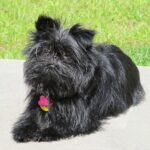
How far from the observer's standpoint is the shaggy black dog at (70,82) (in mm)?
4844

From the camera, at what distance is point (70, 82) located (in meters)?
4.89

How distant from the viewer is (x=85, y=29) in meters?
4.95

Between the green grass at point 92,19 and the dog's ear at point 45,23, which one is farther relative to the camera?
the green grass at point 92,19

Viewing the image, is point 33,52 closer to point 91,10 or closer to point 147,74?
point 147,74

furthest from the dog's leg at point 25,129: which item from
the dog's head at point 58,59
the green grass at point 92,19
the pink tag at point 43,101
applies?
the green grass at point 92,19

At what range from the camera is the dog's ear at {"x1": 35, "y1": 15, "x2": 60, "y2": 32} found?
195 inches

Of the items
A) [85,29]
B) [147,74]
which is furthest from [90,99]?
[147,74]

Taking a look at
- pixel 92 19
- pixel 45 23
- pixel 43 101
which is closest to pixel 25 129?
pixel 43 101

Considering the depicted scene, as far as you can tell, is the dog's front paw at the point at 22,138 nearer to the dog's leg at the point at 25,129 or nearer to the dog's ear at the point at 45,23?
the dog's leg at the point at 25,129

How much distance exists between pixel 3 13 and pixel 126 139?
6189mm

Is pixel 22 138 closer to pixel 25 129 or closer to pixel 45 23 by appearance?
pixel 25 129

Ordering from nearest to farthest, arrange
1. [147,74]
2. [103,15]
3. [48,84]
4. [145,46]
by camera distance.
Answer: [48,84] → [147,74] → [145,46] → [103,15]

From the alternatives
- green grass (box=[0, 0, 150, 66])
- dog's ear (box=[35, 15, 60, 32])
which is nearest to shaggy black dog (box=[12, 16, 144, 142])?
dog's ear (box=[35, 15, 60, 32])

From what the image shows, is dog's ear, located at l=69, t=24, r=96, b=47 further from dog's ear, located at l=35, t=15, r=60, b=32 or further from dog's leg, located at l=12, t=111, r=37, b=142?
dog's leg, located at l=12, t=111, r=37, b=142
